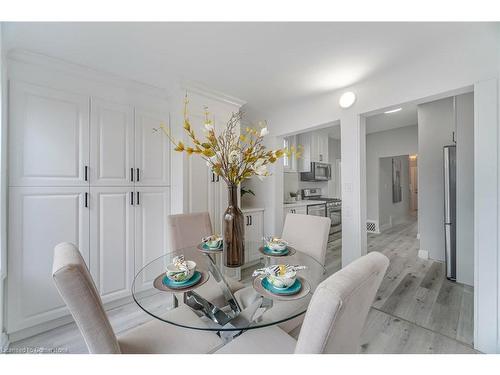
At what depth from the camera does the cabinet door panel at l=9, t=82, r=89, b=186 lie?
1.54 metres

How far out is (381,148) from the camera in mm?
4930

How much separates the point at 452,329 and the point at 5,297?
3.60 metres

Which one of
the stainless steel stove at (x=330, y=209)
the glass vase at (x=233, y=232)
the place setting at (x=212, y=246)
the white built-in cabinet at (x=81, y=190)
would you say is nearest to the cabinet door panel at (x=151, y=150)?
the white built-in cabinet at (x=81, y=190)

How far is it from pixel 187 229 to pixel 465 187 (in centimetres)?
331

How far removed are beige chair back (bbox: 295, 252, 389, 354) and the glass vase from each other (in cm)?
76

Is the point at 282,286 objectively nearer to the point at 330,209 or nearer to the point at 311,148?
the point at 330,209

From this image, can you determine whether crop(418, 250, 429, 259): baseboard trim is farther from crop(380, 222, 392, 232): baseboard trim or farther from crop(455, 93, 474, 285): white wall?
crop(380, 222, 392, 232): baseboard trim

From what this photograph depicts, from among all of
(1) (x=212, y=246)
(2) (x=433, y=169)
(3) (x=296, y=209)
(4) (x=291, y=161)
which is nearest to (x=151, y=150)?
(1) (x=212, y=246)

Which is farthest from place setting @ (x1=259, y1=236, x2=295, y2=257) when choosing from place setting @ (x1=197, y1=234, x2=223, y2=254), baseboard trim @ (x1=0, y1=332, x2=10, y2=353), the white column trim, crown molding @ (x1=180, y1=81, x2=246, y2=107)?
baseboard trim @ (x1=0, y1=332, x2=10, y2=353)

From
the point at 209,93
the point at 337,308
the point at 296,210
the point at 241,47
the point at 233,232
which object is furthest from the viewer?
the point at 296,210

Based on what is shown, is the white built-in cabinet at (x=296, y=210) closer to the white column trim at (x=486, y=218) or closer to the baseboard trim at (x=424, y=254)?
the baseboard trim at (x=424, y=254)
